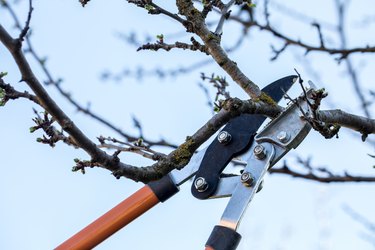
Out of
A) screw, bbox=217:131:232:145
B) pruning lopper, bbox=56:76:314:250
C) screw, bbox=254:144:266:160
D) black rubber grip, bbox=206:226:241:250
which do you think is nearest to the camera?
black rubber grip, bbox=206:226:241:250

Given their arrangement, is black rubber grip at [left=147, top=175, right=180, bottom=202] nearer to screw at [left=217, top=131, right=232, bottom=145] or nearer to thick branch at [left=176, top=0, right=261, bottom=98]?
screw at [left=217, top=131, right=232, bottom=145]

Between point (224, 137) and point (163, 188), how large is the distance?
0.29m

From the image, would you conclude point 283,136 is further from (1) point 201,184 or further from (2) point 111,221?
(2) point 111,221

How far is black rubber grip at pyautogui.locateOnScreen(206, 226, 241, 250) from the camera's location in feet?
6.78

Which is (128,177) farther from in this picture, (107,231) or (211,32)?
(211,32)

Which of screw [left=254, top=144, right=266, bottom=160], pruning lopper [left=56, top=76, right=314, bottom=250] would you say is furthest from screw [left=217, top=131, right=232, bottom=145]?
screw [left=254, top=144, right=266, bottom=160]

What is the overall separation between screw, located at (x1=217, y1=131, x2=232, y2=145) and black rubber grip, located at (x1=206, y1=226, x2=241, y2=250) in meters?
0.39

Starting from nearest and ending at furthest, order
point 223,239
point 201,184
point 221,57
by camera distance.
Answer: point 223,239 < point 221,57 < point 201,184

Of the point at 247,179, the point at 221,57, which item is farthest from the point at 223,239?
the point at 221,57

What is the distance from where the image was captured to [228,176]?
242 centimetres

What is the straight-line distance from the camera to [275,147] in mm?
2336

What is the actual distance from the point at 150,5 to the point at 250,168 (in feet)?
2.00

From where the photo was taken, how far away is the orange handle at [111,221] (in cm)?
224

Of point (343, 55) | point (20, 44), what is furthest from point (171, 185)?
point (343, 55)
